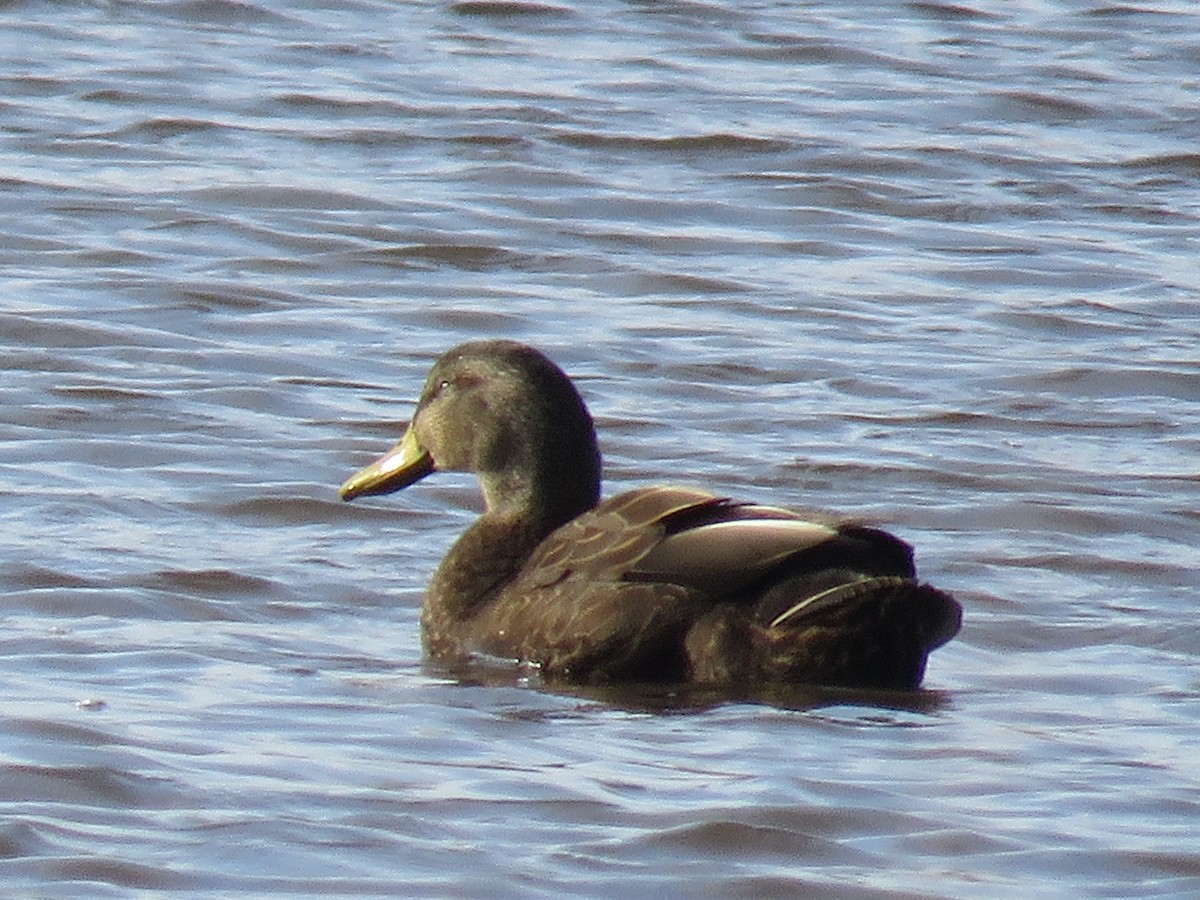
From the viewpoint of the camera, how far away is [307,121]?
14414mm

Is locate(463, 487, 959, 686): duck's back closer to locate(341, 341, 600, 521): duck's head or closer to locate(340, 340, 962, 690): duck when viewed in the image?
locate(340, 340, 962, 690): duck

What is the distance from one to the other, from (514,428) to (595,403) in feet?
7.31

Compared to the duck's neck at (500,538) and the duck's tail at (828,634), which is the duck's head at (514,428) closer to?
the duck's neck at (500,538)

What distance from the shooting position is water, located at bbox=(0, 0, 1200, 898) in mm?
5691

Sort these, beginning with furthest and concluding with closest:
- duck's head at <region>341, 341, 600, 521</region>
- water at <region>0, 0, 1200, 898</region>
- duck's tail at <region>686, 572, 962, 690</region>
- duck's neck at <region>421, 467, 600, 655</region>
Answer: duck's head at <region>341, 341, 600, 521</region> < duck's neck at <region>421, 467, 600, 655</region> < duck's tail at <region>686, 572, 962, 690</region> < water at <region>0, 0, 1200, 898</region>

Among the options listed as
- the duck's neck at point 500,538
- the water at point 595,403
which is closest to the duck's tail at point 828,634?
the water at point 595,403

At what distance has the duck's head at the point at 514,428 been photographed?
770cm

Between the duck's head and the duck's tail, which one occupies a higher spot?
the duck's head

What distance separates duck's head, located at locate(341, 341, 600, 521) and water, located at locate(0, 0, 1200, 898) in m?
0.38

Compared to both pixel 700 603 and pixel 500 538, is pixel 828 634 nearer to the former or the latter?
pixel 700 603

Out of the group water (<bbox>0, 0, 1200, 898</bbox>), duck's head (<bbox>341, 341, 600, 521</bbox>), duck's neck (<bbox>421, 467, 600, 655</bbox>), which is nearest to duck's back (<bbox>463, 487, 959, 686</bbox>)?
water (<bbox>0, 0, 1200, 898</bbox>)

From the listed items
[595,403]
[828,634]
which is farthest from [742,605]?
[595,403]

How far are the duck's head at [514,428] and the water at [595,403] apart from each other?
38 centimetres

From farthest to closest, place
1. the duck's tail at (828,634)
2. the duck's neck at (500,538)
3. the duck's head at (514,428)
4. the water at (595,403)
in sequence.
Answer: the duck's head at (514,428) → the duck's neck at (500,538) → the duck's tail at (828,634) → the water at (595,403)
